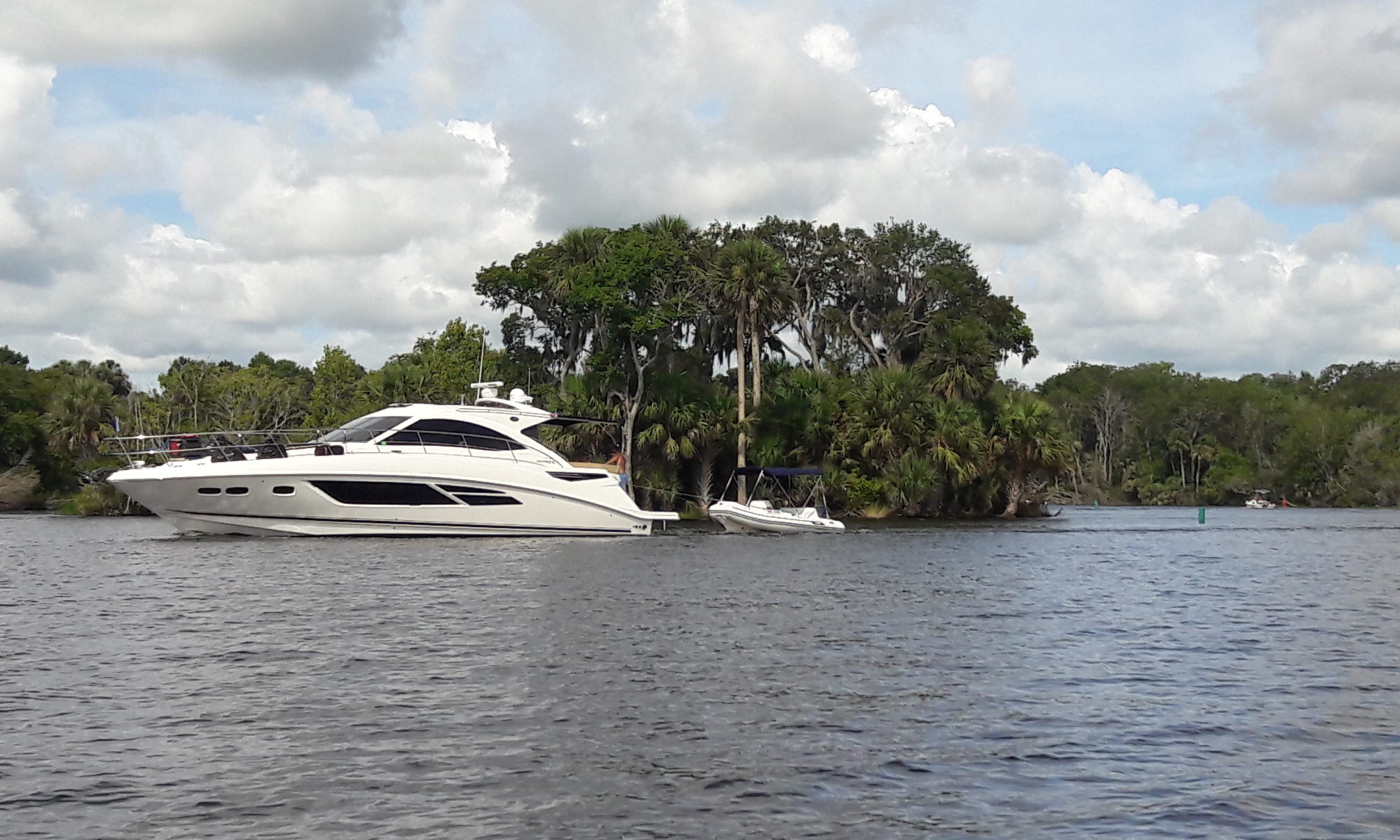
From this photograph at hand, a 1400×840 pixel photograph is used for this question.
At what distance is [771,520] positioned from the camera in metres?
47.5

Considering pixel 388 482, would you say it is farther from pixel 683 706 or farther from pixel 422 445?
pixel 683 706

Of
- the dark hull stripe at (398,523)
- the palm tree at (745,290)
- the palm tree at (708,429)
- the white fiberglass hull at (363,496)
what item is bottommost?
the dark hull stripe at (398,523)

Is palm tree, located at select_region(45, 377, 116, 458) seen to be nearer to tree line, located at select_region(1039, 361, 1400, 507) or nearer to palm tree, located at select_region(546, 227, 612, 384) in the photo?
palm tree, located at select_region(546, 227, 612, 384)

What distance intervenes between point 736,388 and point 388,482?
1158 inches

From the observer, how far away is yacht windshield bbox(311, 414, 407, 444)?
38.4m

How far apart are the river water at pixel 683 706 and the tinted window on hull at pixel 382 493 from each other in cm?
850

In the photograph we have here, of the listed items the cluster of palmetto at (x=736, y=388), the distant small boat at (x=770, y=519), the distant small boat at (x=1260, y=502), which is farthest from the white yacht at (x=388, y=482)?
the distant small boat at (x=1260, y=502)

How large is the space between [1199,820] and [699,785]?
3.93 m

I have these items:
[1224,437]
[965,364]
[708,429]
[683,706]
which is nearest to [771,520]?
[708,429]

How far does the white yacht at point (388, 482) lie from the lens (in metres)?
37.1

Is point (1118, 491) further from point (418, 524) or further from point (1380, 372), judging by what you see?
point (418, 524)

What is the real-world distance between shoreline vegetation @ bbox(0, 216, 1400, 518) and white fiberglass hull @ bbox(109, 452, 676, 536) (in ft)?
57.8

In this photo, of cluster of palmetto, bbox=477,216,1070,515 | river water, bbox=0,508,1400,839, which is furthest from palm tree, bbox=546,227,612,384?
river water, bbox=0,508,1400,839

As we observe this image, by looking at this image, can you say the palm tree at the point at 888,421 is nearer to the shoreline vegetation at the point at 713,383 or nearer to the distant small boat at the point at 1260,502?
the shoreline vegetation at the point at 713,383
